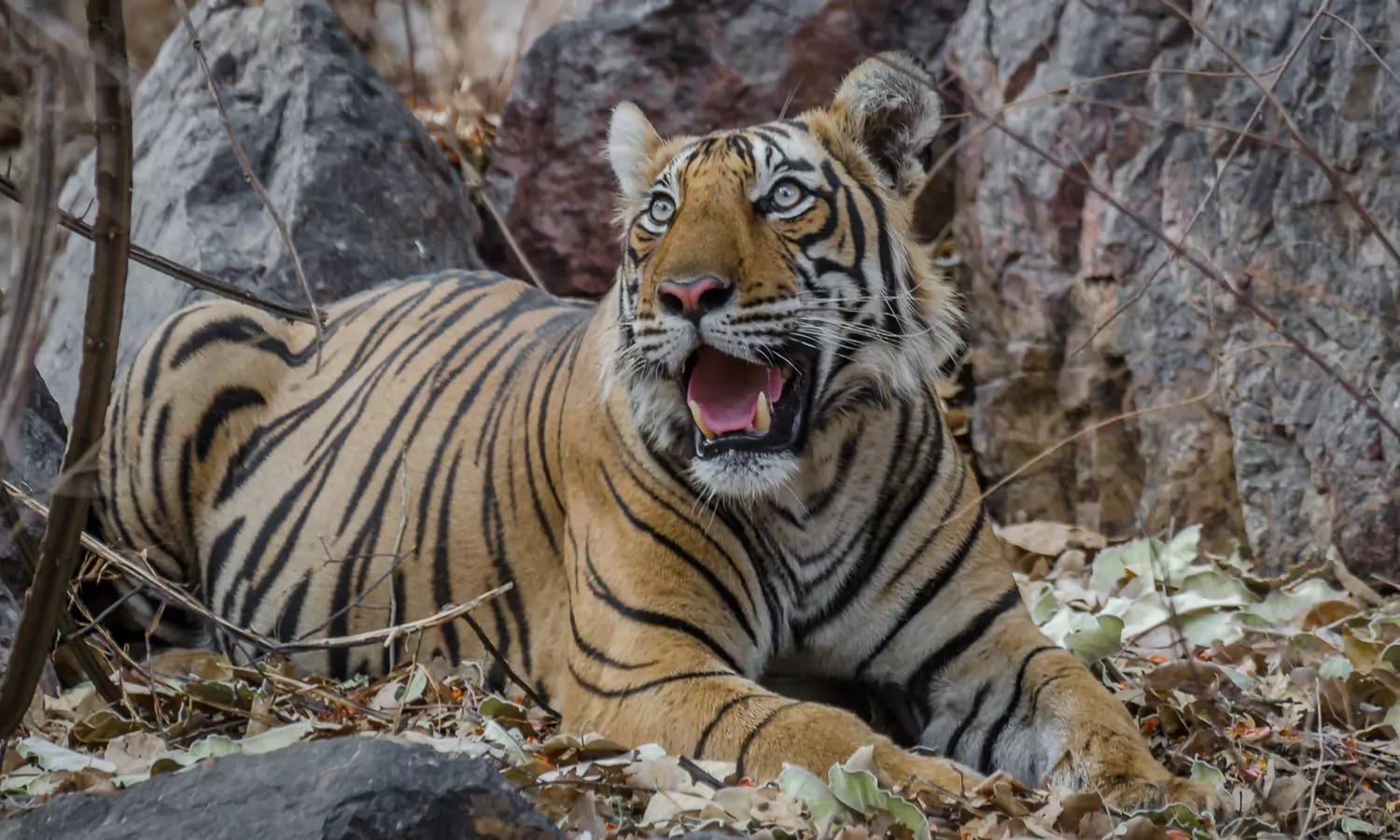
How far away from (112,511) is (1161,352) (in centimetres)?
375

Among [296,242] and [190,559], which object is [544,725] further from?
[296,242]

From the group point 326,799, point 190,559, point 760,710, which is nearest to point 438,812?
point 326,799

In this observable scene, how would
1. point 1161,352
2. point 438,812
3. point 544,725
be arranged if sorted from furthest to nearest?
point 1161,352 → point 544,725 → point 438,812

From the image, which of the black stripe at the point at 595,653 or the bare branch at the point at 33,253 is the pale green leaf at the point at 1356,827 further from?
the bare branch at the point at 33,253

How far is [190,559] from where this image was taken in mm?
5340

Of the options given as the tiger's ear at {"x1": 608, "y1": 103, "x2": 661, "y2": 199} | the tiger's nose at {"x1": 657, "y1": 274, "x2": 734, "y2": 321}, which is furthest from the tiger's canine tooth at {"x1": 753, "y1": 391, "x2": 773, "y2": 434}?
the tiger's ear at {"x1": 608, "y1": 103, "x2": 661, "y2": 199}

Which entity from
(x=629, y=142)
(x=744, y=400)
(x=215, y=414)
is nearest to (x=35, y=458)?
(x=215, y=414)

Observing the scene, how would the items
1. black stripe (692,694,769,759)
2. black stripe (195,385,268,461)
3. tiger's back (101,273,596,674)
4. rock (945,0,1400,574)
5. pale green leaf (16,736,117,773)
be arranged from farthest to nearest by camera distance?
black stripe (195,385,268,461), rock (945,0,1400,574), tiger's back (101,273,596,674), black stripe (692,694,769,759), pale green leaf (16,736,117,773)

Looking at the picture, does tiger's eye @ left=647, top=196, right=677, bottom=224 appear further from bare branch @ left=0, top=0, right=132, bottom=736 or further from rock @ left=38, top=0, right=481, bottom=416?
rock @ left=38, top=0, right=481, bottom=416

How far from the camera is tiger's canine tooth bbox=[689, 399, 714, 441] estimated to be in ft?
12.4

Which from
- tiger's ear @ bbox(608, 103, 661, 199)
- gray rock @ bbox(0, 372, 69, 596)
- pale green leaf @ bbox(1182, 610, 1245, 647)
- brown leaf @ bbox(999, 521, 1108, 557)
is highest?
tiger's ear @ bbox(608, 103, 661, 199)

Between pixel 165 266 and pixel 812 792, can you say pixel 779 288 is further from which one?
pixel 165 266

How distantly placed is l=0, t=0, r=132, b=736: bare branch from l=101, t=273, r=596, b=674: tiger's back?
206 centimetres

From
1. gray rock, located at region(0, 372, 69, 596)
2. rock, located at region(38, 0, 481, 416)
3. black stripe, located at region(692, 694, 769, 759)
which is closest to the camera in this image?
black stripe, located at region(692, 694, 769, 759)
